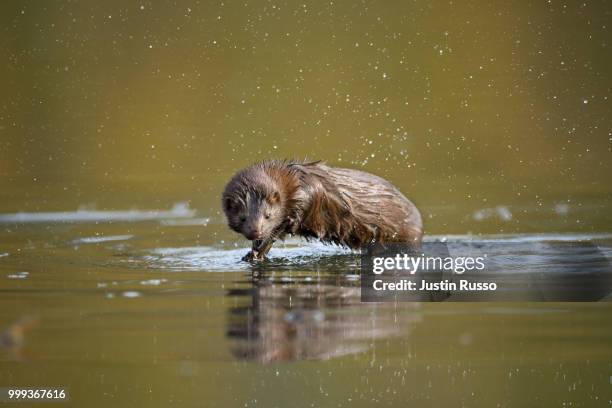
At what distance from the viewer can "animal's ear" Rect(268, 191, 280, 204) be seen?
743cm

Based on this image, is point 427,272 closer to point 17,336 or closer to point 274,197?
point 274,197

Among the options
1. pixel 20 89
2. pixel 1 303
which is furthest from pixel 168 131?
pixel 1 303

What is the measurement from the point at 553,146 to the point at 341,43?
426cm

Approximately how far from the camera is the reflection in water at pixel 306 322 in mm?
4980

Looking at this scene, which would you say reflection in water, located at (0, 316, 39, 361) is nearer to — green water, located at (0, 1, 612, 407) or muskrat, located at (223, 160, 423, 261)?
green water, located at (0, 1, 612, 407)

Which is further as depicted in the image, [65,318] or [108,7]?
[108,7]

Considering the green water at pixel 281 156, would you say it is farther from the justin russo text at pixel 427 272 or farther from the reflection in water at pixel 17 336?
the justin russo text at pixel 427 272

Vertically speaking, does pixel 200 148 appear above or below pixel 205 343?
above

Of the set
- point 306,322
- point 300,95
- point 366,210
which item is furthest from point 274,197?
point 300,95

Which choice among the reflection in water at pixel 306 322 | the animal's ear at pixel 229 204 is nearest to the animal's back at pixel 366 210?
the animal's ear at pixel 229 204

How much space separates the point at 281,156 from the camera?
1343 cm

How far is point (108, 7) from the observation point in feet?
61.6

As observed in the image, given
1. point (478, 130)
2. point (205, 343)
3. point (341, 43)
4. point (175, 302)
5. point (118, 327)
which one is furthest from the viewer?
point (341, 43)

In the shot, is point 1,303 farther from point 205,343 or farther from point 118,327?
point 205,343
